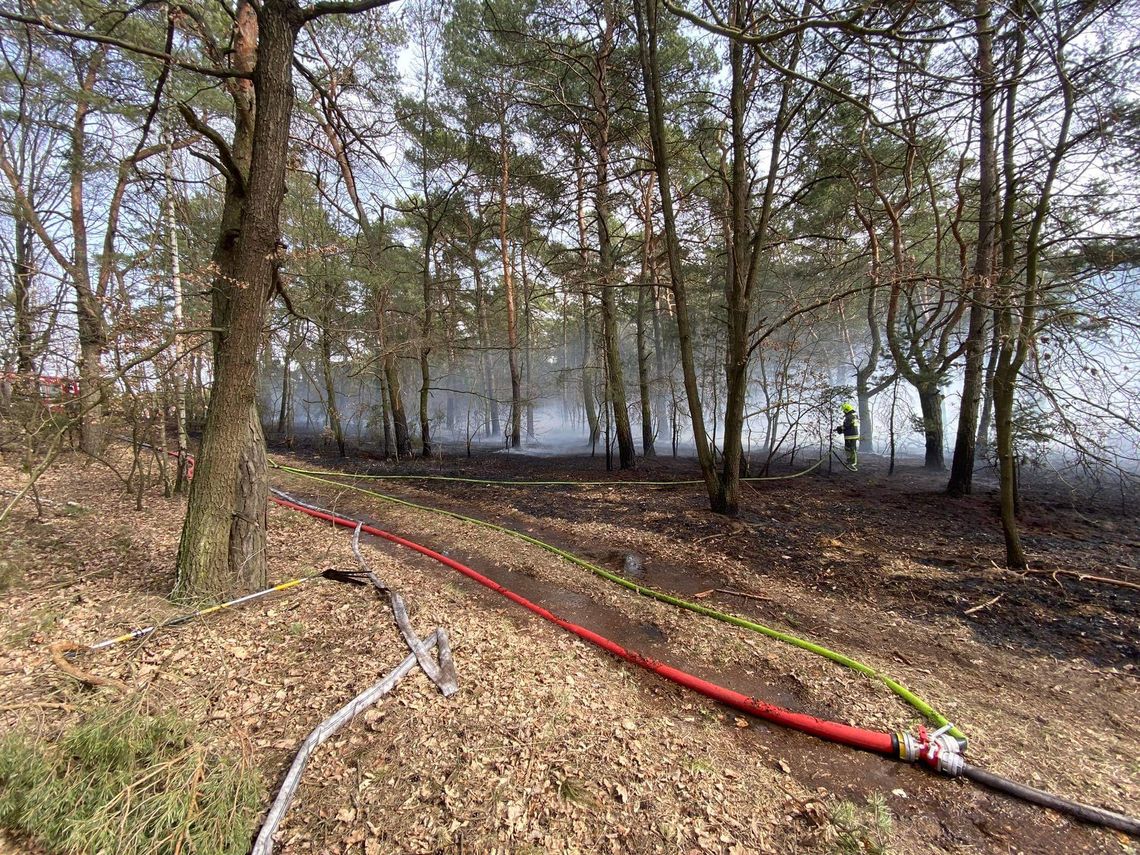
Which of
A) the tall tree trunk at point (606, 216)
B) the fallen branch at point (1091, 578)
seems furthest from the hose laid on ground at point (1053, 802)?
the tall tree trunk at point (606, 216)

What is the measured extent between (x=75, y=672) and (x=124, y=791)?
1.36 meters

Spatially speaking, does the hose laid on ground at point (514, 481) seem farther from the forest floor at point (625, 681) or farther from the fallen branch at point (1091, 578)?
the fallen branch at point (1091, 578)

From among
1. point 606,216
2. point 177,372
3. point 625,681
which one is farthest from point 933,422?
point 177,372

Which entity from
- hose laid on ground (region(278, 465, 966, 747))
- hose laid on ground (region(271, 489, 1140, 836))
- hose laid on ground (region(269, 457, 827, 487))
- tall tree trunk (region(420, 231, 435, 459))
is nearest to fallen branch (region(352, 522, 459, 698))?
hose laid on ground (region(271, 489, 1140, 836))

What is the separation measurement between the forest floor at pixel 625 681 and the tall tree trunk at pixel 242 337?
47 cm

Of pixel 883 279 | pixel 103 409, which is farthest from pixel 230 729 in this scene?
pixel 883 279

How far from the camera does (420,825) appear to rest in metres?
1.95

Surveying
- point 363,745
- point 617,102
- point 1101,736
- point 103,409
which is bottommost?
point 1101,736

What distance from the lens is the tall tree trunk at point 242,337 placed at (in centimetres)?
337

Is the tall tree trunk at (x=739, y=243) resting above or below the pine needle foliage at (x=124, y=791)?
above

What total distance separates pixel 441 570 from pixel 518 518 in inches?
97.5

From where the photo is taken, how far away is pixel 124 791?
5.36 ft

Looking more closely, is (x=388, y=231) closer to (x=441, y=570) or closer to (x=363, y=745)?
(x=441, y=570)

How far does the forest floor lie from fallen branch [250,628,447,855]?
0.23ft
